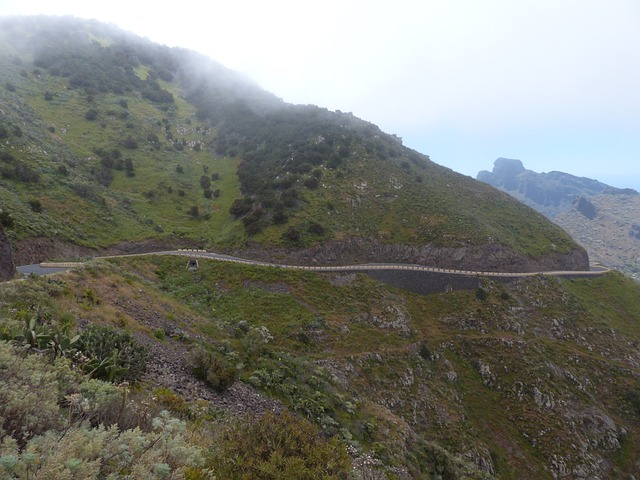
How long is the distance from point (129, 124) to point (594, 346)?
3442 inches

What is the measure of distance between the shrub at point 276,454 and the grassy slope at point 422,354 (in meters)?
8.93

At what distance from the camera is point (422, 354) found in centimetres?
3322

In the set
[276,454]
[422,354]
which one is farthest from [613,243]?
[276,454]

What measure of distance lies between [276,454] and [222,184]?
215ft

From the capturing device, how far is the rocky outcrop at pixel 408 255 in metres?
44.3

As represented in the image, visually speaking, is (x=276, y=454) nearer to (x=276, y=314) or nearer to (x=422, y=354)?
(x=276, y=314)

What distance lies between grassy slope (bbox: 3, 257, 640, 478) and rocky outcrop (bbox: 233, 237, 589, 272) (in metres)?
3.90

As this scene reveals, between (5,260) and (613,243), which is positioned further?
(613,243)

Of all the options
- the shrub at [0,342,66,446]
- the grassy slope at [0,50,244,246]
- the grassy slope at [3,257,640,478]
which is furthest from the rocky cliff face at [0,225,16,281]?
the grassy slope at [0,50,244,246]

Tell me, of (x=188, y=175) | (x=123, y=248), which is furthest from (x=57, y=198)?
(x=188, y=175)

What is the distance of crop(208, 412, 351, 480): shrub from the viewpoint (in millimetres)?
5848

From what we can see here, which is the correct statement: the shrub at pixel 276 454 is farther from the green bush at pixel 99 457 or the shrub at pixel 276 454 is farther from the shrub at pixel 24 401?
the shrub at pixel 24 401

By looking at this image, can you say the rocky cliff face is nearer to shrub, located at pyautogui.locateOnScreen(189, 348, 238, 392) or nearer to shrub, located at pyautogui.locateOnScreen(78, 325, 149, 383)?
shrub, located at pyautogui.locateOnScreen(78, 325, 149, 383)

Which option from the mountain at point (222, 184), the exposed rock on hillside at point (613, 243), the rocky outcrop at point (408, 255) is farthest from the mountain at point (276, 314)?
the exposed rock on hillside at point (613, 243)
